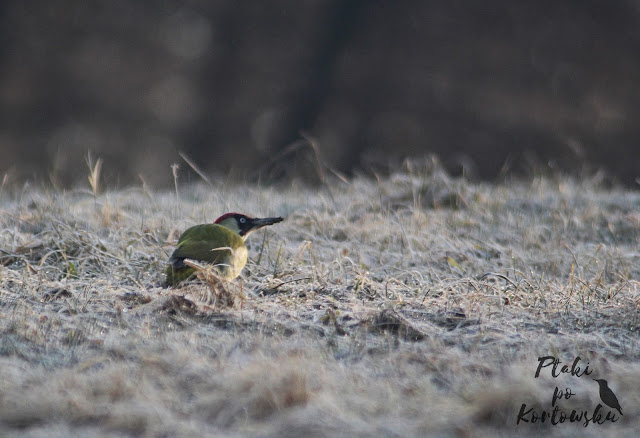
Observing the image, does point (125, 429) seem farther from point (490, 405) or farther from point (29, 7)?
point (29, 7)

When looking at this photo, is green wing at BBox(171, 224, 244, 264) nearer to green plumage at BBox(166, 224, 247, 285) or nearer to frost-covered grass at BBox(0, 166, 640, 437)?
green plumage at BBox(166, 224, 247, 285)

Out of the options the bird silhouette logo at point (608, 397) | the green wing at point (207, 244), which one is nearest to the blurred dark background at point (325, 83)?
the green wing at point (207, 244)

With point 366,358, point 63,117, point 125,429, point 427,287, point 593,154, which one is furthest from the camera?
point 63,117

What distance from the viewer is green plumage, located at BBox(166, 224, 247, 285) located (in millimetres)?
3697

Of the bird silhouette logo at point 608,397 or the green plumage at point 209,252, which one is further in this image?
the green plumage at point 209,252

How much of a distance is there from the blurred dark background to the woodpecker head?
9.36m

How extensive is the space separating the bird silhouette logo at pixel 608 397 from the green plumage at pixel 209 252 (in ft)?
6.49

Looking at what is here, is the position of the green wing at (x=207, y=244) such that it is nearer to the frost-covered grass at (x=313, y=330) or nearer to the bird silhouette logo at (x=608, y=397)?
the frost-covered grass at (x=313, y=330)

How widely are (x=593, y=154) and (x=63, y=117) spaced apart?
1097cm

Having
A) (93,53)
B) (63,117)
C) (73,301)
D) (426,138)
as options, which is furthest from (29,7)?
(73,301)

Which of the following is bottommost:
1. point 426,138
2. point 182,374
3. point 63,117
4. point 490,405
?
point 63,117

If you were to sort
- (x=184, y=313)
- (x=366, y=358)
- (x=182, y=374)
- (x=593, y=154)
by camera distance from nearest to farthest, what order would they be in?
1. (x=182, y=374)
2. (x=366, y=358)
3. (x=184, y=313)
4. (x=593, y=154)

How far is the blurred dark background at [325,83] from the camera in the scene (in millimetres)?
14367

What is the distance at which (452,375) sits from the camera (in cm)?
245
